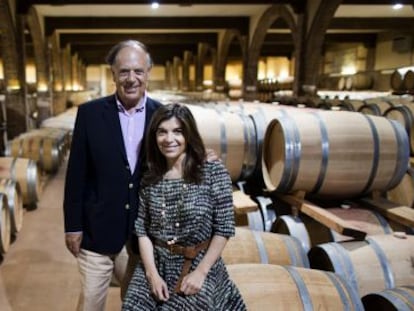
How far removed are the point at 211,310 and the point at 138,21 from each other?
14.9 m

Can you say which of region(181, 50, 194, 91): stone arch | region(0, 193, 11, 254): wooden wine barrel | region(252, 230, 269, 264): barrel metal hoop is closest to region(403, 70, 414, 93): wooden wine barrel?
region(252, 230, 269, 264): barrel metal hoop

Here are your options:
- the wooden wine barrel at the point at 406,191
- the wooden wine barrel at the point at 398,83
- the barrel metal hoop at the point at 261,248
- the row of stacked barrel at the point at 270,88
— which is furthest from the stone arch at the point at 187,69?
the barrel metal hoop at the point at 261,248

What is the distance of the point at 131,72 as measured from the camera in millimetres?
1897

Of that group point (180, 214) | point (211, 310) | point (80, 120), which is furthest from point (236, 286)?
point (80, 120)

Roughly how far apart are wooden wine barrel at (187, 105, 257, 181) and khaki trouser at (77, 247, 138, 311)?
1.67m

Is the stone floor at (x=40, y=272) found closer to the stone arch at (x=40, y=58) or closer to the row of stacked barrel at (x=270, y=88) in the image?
the stone arch at (x=40, y=58)

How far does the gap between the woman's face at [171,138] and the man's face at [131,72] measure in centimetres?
26

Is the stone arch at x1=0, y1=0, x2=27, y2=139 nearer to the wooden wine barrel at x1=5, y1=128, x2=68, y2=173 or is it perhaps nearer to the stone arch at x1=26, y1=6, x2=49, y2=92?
the stone arch at x1=26, y1=6, x2=49, y2=92

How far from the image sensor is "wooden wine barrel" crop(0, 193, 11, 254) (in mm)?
4158

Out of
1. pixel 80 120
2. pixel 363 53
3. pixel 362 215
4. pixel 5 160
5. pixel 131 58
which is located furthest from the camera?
pixel 363 53

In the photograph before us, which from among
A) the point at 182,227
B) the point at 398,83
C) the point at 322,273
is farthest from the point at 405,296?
the point at 398,83

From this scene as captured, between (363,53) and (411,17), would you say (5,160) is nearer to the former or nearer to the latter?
(411,17)

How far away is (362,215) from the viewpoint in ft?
10.3

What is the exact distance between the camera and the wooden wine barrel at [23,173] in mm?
A: 5593
